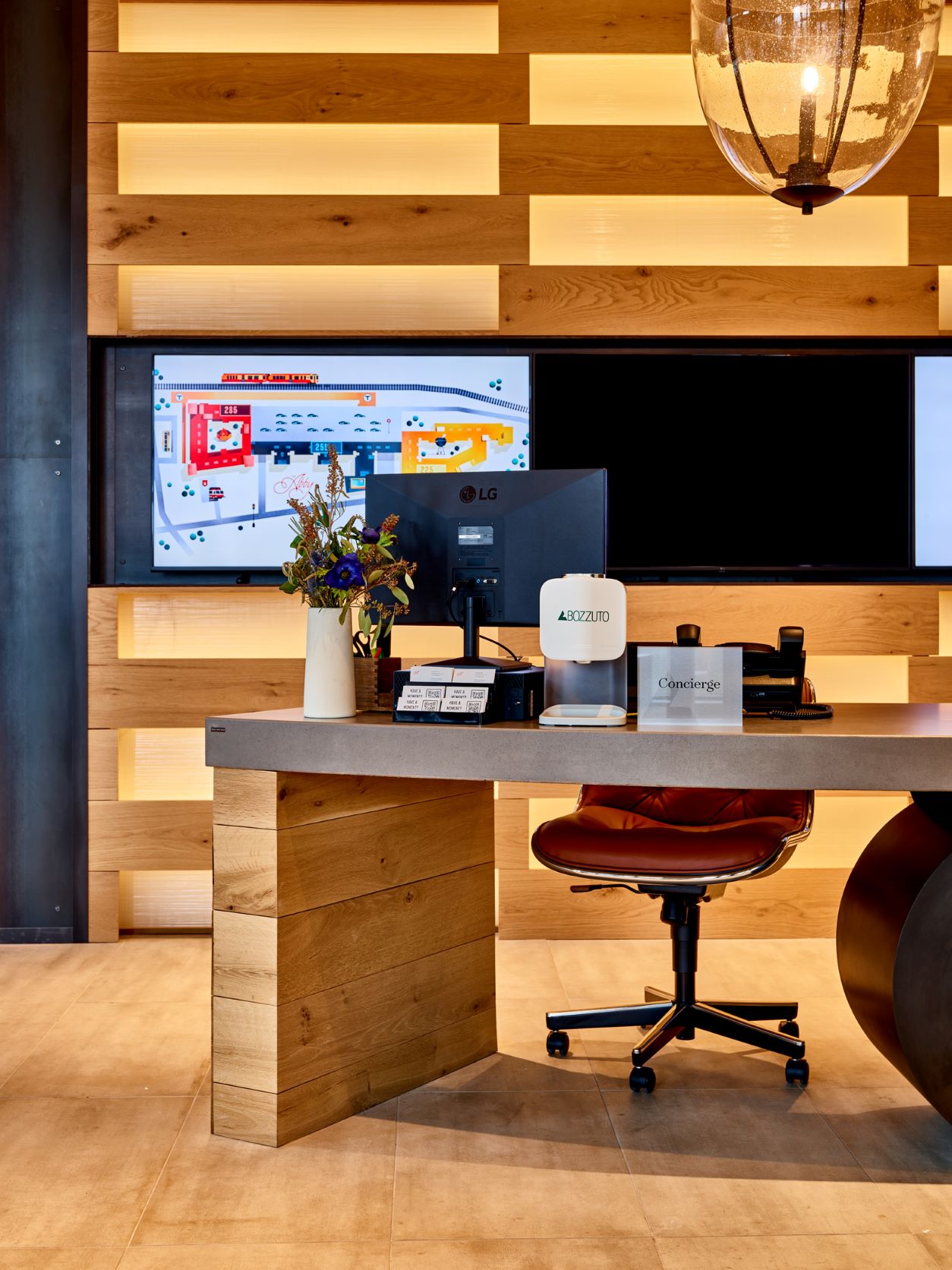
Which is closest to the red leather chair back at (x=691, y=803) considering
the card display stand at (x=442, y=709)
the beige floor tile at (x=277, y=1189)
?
the card display stand at (x=442, y=709)

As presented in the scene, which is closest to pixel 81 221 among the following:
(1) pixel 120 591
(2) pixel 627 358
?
(1) pixel 120 591

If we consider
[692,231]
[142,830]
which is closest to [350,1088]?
[142,830]

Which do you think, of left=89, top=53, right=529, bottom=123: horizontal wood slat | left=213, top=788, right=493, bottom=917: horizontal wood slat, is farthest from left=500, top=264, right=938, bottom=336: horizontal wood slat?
left=213, top=788, right=493, bottom=917: horizontal wood slat

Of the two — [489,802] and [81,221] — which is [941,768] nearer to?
[489,802]

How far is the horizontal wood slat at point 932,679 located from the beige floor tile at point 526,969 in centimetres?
156

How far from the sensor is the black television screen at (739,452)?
4.05 m

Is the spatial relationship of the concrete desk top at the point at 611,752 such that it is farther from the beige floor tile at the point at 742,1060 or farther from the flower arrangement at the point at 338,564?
the beige floor tile at the point at 742,1060

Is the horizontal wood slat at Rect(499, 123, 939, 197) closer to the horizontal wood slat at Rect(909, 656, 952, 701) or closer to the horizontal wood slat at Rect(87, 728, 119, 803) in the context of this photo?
the horizontal wood slat at Rect(909, 656, 952, 701)

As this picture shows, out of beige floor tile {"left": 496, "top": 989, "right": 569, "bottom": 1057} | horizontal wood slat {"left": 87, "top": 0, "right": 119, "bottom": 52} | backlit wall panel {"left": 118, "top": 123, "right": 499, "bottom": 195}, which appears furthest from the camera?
backlit wall panel {"left": 118, "top": 123, "right": 499, "bottom": 195}

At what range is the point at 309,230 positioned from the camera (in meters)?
4.01

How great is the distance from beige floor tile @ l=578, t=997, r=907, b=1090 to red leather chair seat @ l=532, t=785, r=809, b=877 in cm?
53

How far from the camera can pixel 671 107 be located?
4113mm

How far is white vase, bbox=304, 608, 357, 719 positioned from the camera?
2482 mm

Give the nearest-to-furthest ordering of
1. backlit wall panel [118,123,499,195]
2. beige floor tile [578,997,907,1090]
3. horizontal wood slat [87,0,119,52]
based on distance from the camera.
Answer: beige floor tile [578,997,907,1090] < horizontal wood slat [87,0,119,52] < backlit wall panel [118,123,499,195]
